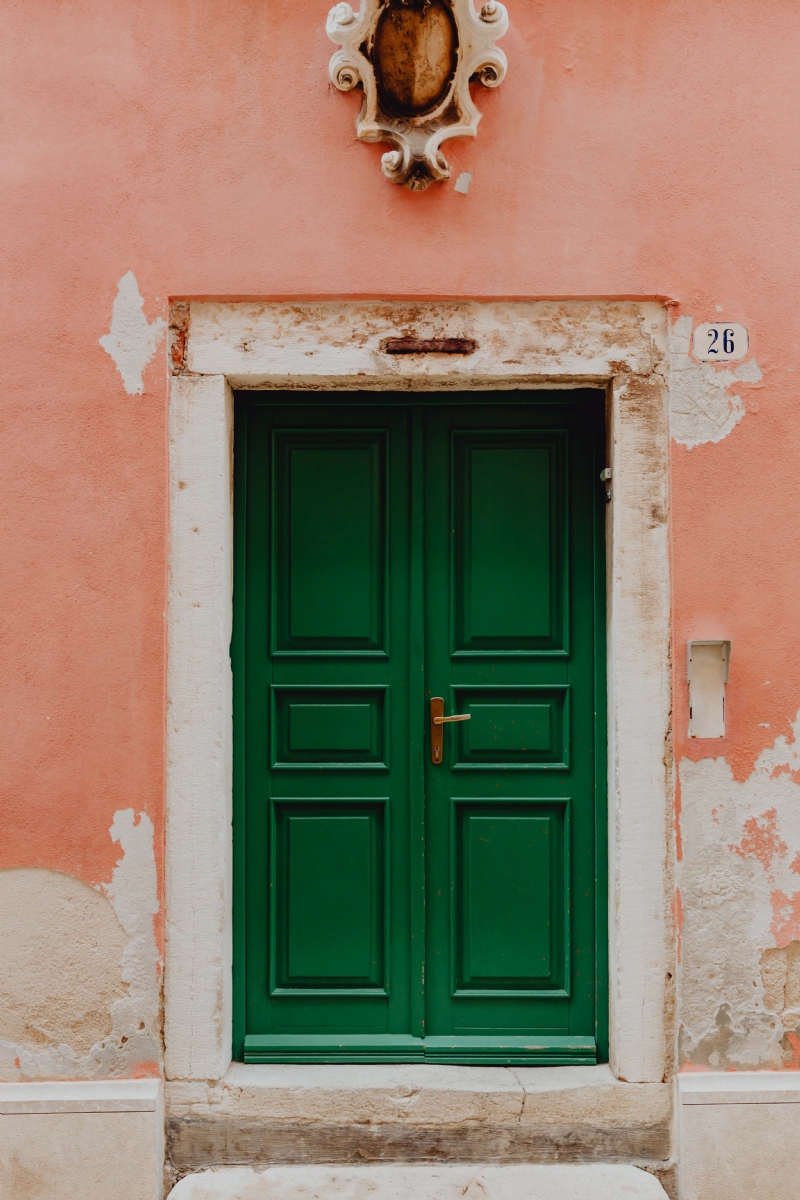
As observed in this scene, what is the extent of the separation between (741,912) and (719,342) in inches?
71.4

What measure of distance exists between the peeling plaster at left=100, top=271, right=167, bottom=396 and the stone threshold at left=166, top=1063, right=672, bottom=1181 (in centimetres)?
226

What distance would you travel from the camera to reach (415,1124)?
297cm

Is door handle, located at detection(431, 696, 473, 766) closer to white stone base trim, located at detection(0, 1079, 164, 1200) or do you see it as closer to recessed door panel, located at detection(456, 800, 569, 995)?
recessed door panel, located at detection(456, 800, 569, 995)

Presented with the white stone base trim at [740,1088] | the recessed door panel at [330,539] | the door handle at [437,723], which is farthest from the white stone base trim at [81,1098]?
the white stone base trim at [740,1088]

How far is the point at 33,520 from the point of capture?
3.00m

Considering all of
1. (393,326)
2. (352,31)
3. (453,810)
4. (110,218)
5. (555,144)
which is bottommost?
(453,810)

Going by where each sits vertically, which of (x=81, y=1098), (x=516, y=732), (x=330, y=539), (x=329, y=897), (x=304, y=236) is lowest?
(x=81, y=1098)

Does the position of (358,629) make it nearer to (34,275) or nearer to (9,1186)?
(34,275)

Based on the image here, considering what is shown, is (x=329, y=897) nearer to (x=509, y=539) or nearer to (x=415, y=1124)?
(x=415, y=1124)

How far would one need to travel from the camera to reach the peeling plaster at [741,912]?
2.96 metres

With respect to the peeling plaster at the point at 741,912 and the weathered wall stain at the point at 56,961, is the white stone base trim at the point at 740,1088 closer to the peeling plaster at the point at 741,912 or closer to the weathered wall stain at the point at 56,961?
the peeling plaster at the point at 741,912

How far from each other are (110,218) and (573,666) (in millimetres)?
2101

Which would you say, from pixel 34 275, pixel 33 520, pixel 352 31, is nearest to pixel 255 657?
pixel 33 520

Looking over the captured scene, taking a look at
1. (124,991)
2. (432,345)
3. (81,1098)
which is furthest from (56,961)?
(432,345)
